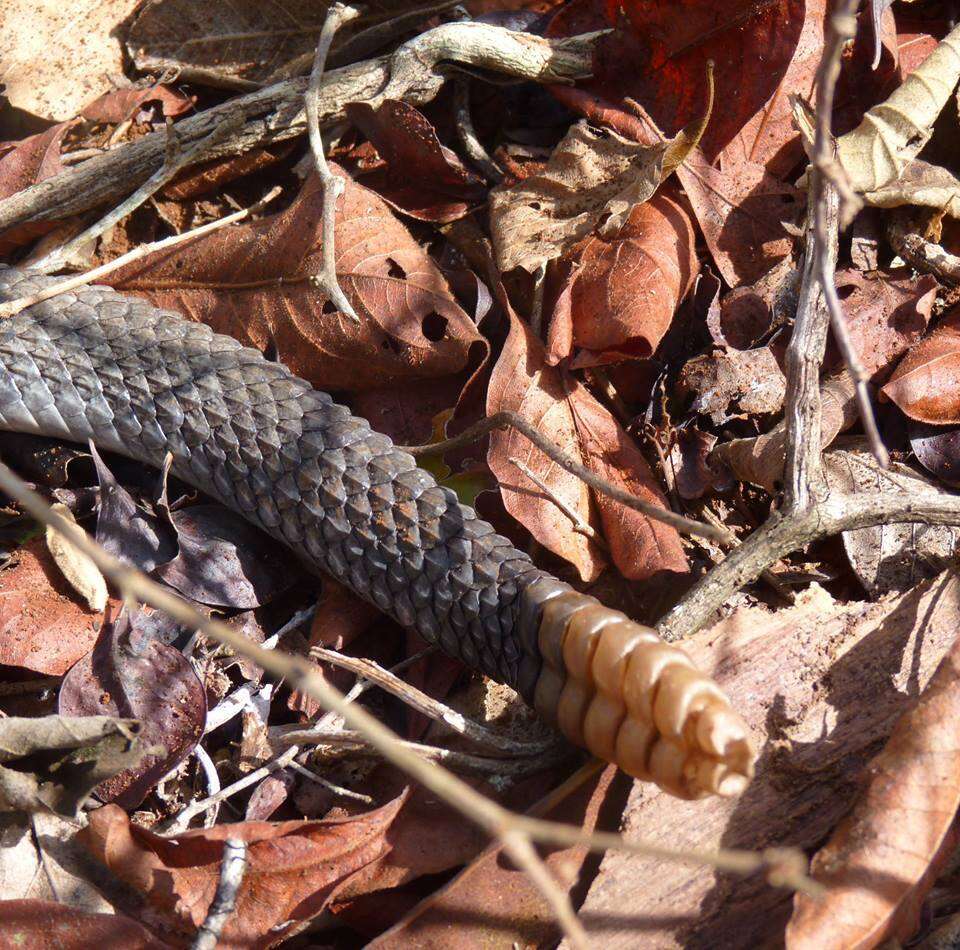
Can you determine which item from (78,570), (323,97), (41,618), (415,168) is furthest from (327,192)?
(41,618)

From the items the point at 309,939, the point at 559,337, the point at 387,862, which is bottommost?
the point at 309,939

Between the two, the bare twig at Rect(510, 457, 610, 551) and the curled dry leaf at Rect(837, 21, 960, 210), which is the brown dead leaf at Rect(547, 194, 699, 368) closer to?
the bare twig at Rect(510, 457, 610, 551)

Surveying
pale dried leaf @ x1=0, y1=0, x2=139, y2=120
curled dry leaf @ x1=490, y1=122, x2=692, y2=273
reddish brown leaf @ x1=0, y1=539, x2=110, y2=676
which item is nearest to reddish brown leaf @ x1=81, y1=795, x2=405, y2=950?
reddish brown leaf @ x1=0, y1=539, x2=110, y2=676

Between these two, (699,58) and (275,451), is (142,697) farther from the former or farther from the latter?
(699,58)

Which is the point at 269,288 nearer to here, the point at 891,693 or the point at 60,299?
the point at 60,299

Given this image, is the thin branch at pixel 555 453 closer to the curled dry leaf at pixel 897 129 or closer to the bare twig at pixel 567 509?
the bare twig at pixel 567 509

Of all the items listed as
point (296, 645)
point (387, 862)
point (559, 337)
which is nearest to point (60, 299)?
point (296, 645)

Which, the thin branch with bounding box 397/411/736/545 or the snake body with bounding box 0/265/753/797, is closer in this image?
the snake body with bounding box 0/265/753/797
